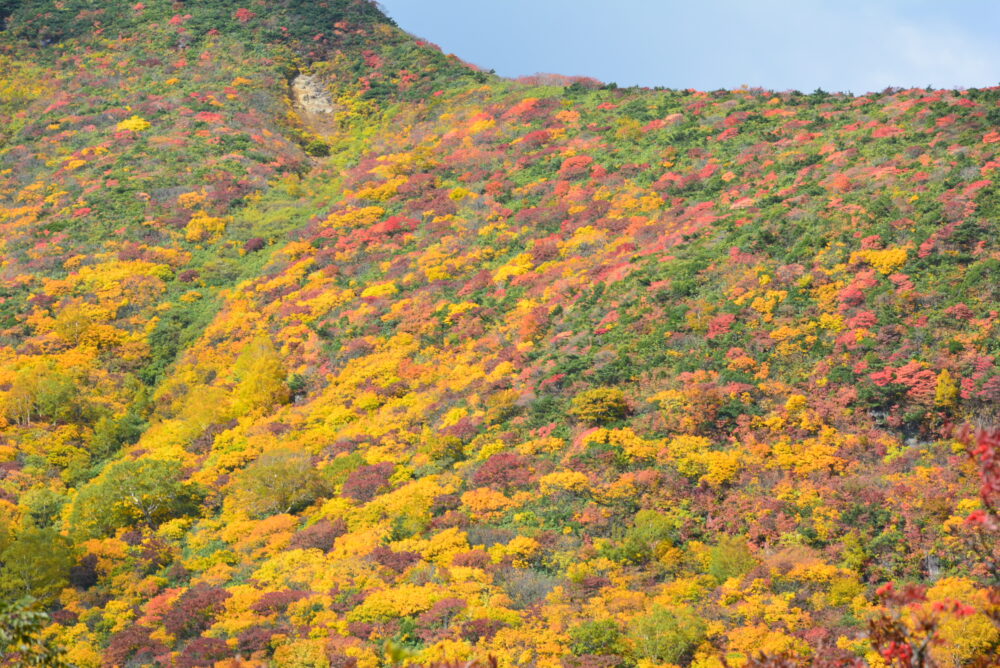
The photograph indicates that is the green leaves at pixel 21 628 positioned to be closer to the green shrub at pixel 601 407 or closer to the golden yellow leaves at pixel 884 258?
the green shrub at pixel 601 407

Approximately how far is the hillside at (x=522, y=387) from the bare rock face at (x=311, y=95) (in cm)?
1315

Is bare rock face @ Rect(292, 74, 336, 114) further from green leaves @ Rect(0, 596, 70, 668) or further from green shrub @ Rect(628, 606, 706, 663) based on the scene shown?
green leaves @ Rect(0, 596, 70, 668)

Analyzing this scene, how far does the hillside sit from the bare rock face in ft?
43.2

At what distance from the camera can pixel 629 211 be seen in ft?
173

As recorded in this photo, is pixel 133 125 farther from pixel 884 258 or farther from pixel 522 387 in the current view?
pixel 884 258

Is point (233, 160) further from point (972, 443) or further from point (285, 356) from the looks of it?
point (972, 443)

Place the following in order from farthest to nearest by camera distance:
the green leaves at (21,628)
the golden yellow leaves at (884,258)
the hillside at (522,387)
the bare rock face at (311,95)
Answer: the bare rock face at (311,95), the golden yellow leaves at (884,258), the hillside at (522,387), the green leaves at (21,628)

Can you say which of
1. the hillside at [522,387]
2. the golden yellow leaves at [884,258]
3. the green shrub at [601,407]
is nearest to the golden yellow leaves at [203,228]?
the hillside at [522,387]

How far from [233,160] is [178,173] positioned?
14.7 feet

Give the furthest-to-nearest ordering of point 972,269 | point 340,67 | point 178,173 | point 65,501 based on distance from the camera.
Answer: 1. point 340,67
2. point 178,173
3. point 65,501
4. point 972,269

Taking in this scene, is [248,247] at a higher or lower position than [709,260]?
lower

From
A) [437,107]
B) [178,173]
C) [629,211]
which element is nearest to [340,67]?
[437,107]

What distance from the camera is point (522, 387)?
39312mm

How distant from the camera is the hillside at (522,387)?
25766 millimetres
